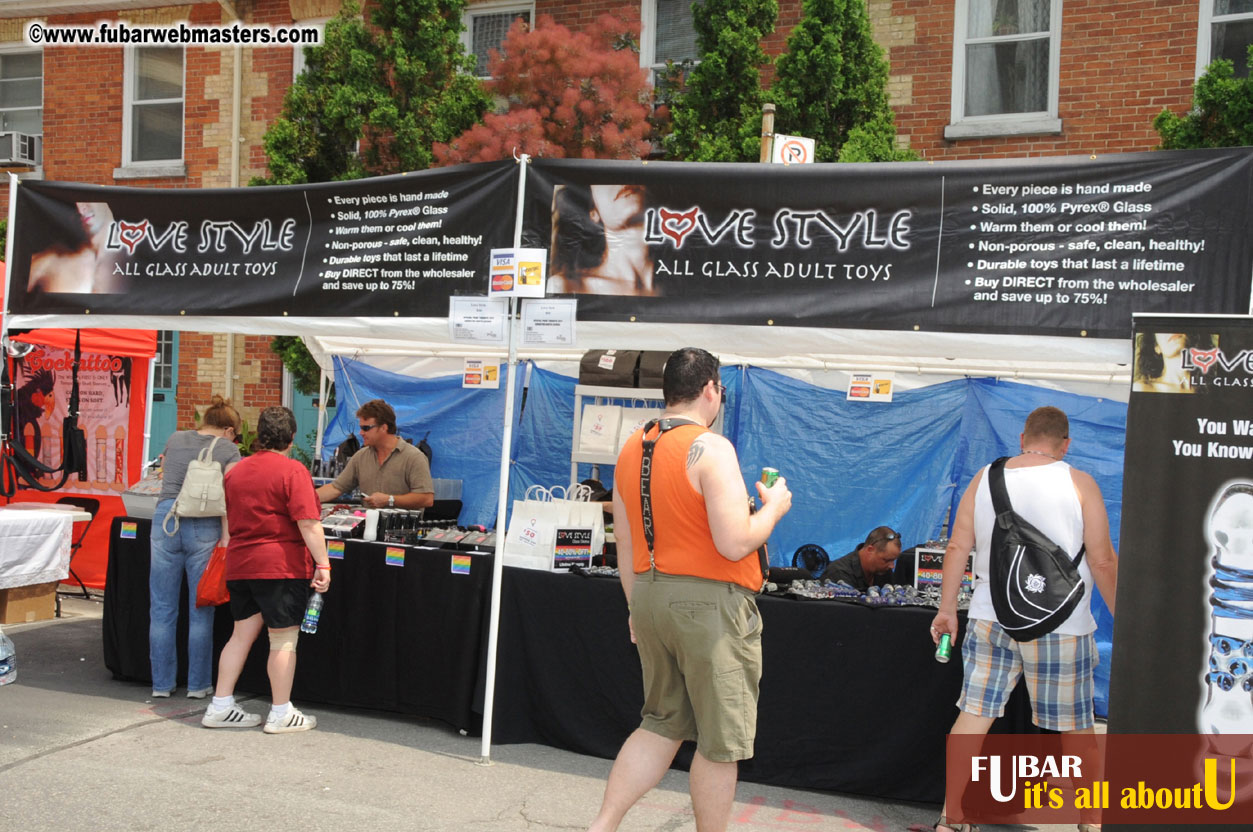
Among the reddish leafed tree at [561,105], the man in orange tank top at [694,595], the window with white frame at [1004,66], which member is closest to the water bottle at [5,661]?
the man in orange tank top at [694,595]

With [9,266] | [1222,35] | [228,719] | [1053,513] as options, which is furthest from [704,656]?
[1222,35]

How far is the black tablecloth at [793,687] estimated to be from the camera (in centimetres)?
509

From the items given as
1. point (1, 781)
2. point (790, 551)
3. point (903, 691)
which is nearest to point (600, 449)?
point (790, 551)

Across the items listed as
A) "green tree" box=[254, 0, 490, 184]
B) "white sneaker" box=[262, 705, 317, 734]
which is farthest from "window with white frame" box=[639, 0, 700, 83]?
"white sneaker" box=[262, 705, 317, 734]

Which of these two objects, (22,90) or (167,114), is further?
(22,90)

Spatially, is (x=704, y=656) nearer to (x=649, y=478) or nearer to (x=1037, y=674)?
(x=649, y=478)

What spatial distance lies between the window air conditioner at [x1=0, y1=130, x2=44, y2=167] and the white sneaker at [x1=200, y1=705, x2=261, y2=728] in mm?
10669

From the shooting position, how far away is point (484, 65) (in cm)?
1232

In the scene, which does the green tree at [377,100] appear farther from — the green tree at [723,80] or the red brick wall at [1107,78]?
the red brick wall at [1107,78]

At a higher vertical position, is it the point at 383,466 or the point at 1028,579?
the point at 383,466

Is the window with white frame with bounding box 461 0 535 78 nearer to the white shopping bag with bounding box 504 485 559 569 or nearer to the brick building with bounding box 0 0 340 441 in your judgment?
the brick building with bounding box 0 0 340 441

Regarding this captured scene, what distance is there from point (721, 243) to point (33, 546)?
6224 millimetres

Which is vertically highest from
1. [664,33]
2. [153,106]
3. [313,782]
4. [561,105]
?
[664,33]

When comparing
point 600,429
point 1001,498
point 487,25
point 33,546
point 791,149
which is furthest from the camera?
point 487,25
